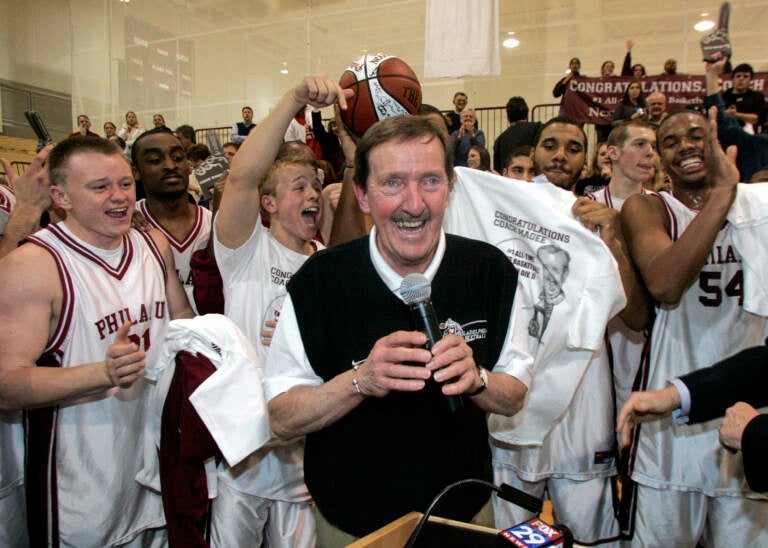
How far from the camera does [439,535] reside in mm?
1510

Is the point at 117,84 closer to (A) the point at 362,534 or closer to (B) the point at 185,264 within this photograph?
(B) the point at 185,264

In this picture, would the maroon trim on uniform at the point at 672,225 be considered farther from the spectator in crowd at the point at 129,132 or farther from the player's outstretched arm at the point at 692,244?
the spectator in crowd at the point at 129,132

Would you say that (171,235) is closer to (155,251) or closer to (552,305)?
(155,251)

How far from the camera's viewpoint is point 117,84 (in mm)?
17641

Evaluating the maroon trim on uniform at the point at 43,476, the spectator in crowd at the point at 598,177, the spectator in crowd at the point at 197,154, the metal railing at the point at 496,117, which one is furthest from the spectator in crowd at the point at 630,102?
the maroon trim on uniform at the point at 43,476

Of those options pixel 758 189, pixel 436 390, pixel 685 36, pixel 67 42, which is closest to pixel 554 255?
pixel 758 189

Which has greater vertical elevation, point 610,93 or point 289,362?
point 610,93

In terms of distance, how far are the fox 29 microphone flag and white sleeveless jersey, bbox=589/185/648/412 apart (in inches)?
251

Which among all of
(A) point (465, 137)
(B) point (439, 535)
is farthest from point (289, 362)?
(A) point (465, 137)

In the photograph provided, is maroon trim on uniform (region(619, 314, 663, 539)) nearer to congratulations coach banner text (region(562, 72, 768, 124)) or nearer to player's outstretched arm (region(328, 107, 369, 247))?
player's outstretched arm (region(328, 107, 369, 247))

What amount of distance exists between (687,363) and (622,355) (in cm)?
43

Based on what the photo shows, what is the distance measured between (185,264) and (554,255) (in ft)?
7.24

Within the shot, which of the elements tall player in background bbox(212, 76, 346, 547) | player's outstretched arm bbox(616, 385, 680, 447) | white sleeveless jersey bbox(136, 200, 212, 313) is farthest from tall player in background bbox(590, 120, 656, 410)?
white sleeveless jersey bbox(136, 200, 212, 313)

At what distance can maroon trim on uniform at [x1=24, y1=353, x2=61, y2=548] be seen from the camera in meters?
2.56
